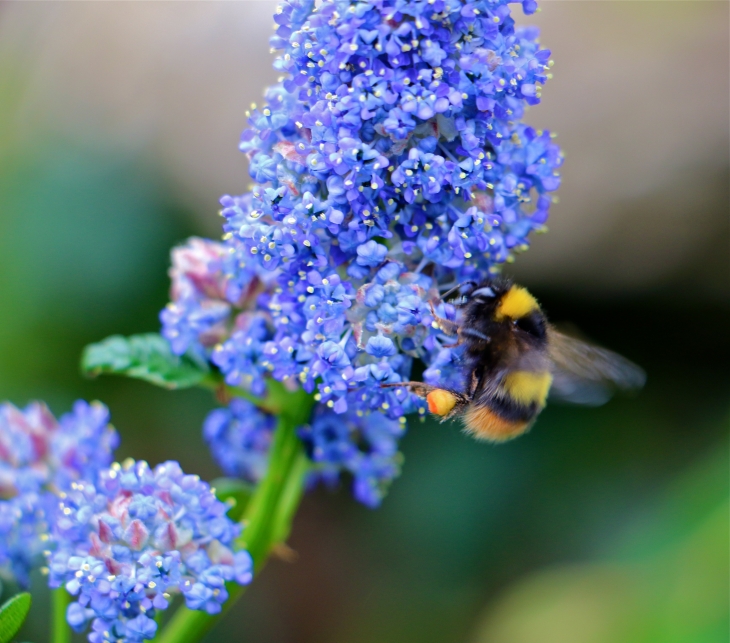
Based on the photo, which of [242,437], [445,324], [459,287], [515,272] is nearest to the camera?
[445,324]

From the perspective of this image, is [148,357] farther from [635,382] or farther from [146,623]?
[635,382]

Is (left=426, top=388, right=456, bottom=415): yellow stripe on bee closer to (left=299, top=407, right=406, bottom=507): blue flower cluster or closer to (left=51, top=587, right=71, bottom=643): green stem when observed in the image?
(left=299, top=407, right=406, bottom=507): blue flower cluster

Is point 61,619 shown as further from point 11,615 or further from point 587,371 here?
point 587,371

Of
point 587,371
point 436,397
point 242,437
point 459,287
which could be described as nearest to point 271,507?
point 242,437

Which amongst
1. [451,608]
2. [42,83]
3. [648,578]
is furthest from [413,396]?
[42,83]

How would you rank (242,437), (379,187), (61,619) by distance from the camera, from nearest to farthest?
(379,187)
(61,619)
(242,437)

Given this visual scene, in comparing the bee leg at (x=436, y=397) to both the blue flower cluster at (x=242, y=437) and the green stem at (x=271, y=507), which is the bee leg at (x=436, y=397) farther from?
the blue flower cluster at (x=242, y=437)

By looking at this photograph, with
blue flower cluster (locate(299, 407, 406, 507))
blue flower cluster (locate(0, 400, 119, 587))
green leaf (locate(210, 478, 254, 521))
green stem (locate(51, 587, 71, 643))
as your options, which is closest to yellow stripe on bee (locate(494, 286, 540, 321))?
blue flower cluster (locate(299, 407, 406, 507))
